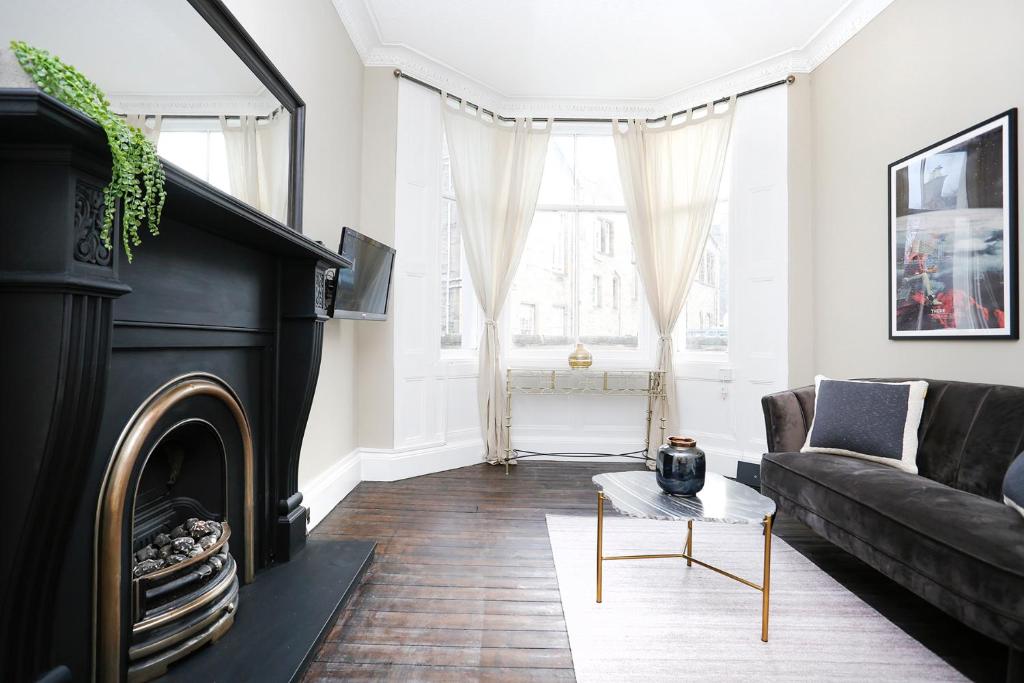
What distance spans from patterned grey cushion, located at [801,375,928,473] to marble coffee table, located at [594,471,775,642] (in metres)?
0.75

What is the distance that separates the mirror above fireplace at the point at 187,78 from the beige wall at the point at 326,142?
324 mm

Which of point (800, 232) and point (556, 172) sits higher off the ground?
point (556, 172)

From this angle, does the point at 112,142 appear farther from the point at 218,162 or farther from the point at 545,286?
the point at 545,286

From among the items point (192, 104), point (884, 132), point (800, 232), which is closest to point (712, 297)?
point (800, 232)

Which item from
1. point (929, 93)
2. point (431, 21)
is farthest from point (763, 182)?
point (431, 21)

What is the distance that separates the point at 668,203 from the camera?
4.18m

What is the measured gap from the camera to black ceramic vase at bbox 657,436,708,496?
1.98 metres

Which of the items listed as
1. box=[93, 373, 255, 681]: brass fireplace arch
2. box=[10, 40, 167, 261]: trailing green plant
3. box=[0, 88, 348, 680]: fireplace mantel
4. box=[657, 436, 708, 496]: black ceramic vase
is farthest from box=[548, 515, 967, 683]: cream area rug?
box=[10, 40, 167, 261]: trailing green plant

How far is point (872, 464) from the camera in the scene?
233cm

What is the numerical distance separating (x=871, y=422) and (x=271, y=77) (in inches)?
123

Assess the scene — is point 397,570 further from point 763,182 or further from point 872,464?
point 763,182

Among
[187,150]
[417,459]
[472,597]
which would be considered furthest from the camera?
[417,459]

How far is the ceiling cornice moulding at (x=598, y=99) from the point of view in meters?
3.21

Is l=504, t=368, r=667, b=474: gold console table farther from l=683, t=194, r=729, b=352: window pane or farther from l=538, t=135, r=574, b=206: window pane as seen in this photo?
l=538, t=135, r=574, b=206: window pane
